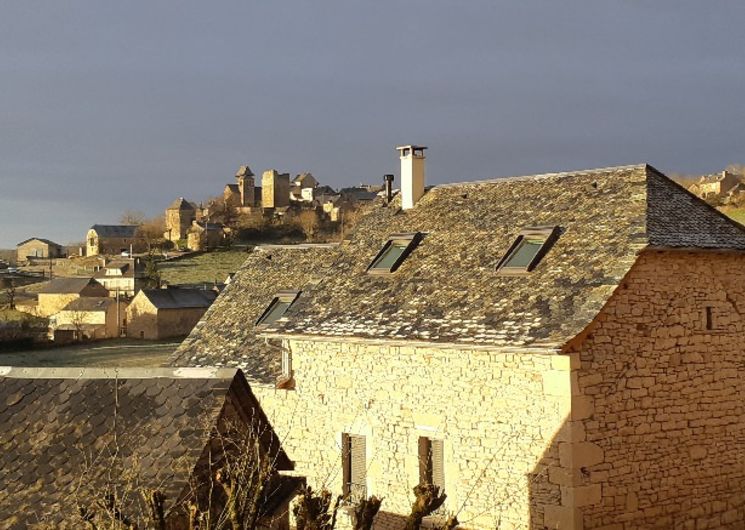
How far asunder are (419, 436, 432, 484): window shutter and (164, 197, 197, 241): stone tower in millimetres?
104588

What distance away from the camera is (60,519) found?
924 cm

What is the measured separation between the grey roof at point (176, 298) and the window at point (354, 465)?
1814 inches

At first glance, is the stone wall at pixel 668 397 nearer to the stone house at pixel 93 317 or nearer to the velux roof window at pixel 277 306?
the velux roof window at pixel 277 306

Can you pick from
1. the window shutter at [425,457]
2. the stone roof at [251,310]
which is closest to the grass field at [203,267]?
the stone roof at [251,310]

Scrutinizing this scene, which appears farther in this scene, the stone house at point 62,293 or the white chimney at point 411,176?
the stone house at point 62,293

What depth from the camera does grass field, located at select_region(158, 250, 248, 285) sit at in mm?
88250

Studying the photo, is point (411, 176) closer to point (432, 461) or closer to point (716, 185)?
point (432, 461)

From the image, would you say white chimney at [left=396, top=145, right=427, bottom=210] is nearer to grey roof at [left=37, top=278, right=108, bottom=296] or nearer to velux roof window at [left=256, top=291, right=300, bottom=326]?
velux roof window at [left=256, top=291, right=300, bottom=326]

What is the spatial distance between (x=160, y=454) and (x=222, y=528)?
136 centimetres

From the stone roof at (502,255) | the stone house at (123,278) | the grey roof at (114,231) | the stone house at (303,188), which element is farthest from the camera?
the stone house at (303,188)

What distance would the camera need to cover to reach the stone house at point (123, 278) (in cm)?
8275

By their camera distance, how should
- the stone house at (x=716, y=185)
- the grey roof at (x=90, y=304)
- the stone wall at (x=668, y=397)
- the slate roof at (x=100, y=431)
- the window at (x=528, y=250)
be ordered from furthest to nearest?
the grey roof at (x=90, y=304), the stone house at (x=716, y=185), the window at (x=528, y=250), the stone wall at (x=668, y=397), the slate roof at (x=100, y=431)

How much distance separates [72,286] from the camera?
78812 millimetres

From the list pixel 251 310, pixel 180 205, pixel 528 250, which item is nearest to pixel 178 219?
pixel 180 205
